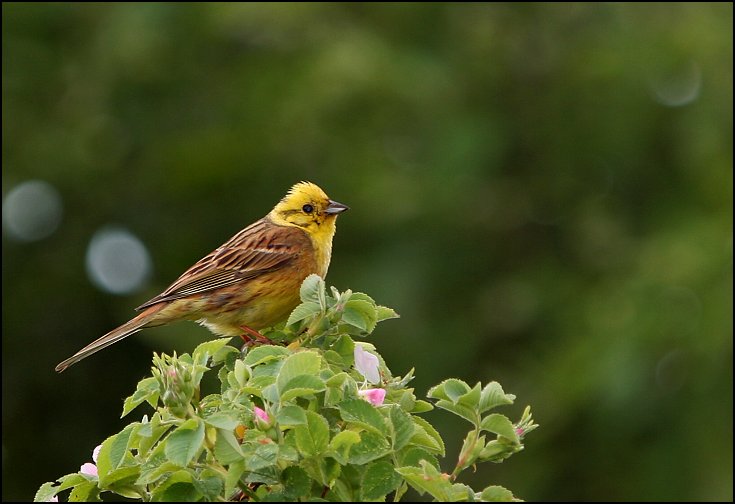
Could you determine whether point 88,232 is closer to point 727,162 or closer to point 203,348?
point 727,162

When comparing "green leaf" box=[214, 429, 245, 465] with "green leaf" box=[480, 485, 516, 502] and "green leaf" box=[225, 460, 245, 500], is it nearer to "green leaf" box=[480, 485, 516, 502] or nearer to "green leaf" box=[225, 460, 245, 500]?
"green leaf" box=[225, 460, 245, 500]

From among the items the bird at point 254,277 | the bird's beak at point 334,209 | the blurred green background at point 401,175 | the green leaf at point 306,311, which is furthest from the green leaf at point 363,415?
the blurred green background at point 401,175

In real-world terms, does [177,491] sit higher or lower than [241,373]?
lower

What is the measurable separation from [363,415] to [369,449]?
0.08 metres

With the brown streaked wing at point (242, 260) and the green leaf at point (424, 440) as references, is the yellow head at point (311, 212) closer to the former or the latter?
the brown streaked wing at point (242, 260)

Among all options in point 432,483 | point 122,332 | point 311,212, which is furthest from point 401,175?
point 432,483

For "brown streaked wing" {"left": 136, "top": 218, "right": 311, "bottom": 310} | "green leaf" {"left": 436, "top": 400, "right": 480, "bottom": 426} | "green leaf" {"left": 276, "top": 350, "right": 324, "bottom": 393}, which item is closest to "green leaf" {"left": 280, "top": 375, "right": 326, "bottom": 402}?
"green leaf" {"left": 276, "top": 350, "right": 324, "bottom": 393}

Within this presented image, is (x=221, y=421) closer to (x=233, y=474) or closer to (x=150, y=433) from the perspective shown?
(x=233, y=474)

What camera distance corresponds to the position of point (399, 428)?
300 centimetres

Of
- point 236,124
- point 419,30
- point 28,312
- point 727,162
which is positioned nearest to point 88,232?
point 28,312

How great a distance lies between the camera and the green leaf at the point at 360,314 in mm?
3355

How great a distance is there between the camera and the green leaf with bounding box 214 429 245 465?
279 centimetres

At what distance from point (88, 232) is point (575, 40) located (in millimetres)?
5305

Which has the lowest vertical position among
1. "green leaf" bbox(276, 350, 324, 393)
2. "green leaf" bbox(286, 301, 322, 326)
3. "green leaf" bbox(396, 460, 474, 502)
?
"green leaf" bbox(396, 460, 474, 502)
